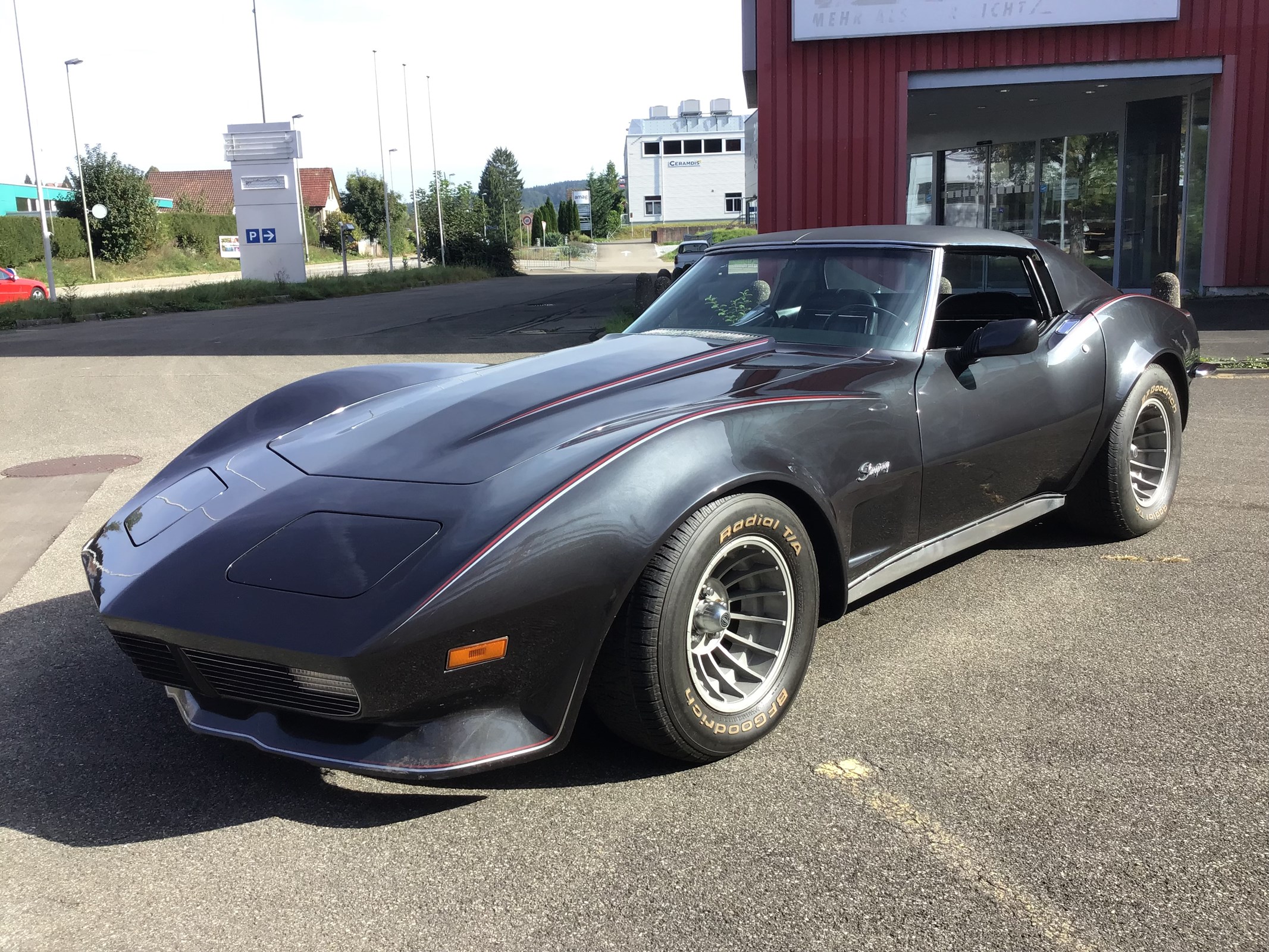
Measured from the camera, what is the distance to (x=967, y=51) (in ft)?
47.3

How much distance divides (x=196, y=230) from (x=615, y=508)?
52.8 metres

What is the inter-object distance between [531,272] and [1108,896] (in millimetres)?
46792

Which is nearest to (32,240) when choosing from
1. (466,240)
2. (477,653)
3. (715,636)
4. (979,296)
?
(466,240)

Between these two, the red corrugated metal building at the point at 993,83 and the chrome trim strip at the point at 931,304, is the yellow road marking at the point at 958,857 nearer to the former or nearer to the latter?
the chrome trim strip at the point at 931,304

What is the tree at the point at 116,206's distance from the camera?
4269 centimetres

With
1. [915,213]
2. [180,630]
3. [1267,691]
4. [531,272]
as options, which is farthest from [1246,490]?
[531,272]

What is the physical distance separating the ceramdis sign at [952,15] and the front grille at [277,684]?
13.8 metres

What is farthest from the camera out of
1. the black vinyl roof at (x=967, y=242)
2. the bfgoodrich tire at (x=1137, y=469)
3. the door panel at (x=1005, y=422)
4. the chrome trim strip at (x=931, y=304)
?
the bfgoodrich tire at (x=1137, y=469)

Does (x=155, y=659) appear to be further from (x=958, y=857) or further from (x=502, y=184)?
(x=502, y=184)

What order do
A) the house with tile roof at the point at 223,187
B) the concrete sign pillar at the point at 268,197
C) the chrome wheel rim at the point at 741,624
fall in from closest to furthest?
1. the chrome wheel rim at the point at 741,624
2. the concrete sign pillar at the point at 268,197
3. the house with tile roof at the point at 223,187

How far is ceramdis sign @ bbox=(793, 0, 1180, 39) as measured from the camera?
13938mm

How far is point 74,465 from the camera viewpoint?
269 inches

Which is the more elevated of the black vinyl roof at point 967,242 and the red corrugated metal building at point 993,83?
the red corrugated metal building at point 993,83

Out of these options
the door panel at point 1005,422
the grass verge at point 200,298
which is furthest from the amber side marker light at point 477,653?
the grass verge at point 200,298
